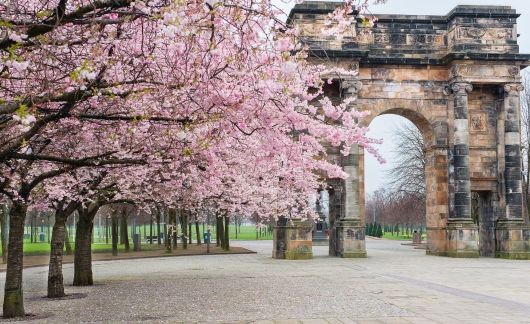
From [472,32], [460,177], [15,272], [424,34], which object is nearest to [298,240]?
[460,177]

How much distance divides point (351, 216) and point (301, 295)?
54.3 feet

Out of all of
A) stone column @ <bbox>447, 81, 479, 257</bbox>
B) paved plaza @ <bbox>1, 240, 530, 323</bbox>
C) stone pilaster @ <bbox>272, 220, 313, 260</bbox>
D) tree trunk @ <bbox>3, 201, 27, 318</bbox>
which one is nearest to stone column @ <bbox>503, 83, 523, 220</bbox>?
stone column @ <bbox>447, 81, 479, 257</bbox>

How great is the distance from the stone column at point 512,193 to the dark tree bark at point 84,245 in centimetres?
2156

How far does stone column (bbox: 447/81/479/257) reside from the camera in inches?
1238

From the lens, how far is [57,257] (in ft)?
54.1

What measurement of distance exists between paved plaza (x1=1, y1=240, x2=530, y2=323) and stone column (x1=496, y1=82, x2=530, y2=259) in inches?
300

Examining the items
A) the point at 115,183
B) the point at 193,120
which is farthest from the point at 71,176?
the point at 193,120

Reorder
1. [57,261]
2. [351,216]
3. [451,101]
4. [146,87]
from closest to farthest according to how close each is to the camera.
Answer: [146,87], [57,261], [351,216], [451,101]

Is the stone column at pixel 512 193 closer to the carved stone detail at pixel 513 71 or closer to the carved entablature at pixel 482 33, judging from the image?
the carved stone detail at pixel 513 71

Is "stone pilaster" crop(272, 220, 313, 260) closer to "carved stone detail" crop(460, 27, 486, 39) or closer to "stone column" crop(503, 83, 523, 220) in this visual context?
"stone column" crop(503, 83, 523, 220)

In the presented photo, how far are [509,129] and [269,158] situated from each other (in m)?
24.4

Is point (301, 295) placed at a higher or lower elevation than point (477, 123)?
lower

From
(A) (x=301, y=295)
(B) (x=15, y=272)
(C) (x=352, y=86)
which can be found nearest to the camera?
(B) (x=15, y=272)

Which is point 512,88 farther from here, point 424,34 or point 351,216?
point 351,216
